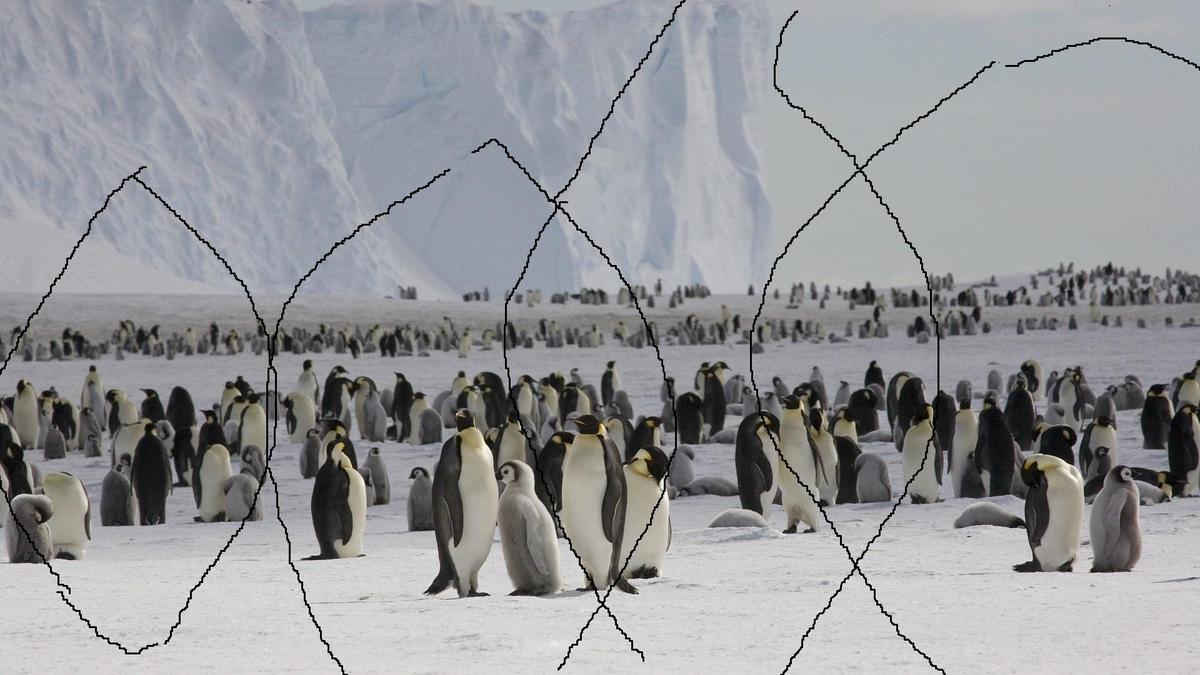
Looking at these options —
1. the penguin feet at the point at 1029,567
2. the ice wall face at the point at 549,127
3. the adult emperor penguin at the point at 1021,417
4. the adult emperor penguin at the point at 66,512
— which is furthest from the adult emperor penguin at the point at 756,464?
the ice wall face at the point at 549,127

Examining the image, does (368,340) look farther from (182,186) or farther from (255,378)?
(182,186)

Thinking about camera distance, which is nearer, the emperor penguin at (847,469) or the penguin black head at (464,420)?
the penguin black head at (464,420)

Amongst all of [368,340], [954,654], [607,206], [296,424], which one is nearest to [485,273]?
[607,206]

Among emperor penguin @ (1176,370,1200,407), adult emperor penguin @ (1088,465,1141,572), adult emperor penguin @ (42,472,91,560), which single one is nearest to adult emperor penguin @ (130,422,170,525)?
adult emperor penguin @ (42,472,91,560)

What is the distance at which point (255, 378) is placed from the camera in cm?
2320

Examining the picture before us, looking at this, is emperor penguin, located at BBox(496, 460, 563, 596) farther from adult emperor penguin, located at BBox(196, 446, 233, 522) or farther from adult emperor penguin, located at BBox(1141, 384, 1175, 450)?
adult emperor penguin, located at BBox(1141, 384, 1175, 450)

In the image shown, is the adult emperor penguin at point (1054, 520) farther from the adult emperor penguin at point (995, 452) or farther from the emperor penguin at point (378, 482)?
the emperor penguin at point (378, 482)

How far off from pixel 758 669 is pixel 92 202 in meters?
61.1

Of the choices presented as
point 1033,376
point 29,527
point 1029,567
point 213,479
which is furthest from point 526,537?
point 1033,376

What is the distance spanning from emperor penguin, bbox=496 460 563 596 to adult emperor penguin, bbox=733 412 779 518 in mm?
3033

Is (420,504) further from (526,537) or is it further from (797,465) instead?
(526,537)

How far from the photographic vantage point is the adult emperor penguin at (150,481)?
31.5 feet

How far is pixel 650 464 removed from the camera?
5.99m

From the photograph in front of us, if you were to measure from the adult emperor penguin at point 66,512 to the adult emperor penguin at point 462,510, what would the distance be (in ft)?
8.28
